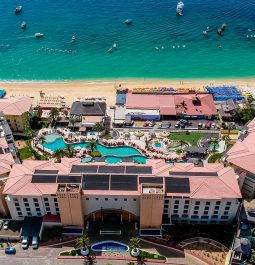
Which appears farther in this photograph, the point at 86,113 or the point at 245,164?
the point at 86,113

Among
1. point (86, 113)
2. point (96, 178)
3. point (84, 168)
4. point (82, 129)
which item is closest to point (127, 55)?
point (86, 113)

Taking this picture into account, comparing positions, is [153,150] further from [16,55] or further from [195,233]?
[16,55]

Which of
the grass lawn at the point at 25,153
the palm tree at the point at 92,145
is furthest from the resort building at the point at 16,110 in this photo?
the palm tree at the point at 92,145

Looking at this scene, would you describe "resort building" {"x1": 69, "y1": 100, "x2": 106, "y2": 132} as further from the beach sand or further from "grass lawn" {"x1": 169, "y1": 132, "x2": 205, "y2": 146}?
"grass lawn" {"x1": 169, "y1": 132, "x2": 205, "y2": 146}

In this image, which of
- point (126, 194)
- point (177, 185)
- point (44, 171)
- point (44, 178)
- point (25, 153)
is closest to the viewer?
point (126, 194)

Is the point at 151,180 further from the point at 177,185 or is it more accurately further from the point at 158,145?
the point at 158,145

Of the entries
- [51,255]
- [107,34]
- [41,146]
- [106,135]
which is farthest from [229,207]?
[107,34]

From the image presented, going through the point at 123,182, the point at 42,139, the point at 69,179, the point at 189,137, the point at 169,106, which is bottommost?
the point at 189,137
